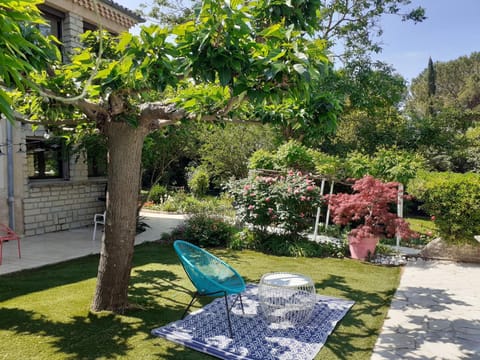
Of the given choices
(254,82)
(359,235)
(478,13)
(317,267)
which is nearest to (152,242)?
(317,267)

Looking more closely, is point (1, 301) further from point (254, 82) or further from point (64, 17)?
point (64, 17)

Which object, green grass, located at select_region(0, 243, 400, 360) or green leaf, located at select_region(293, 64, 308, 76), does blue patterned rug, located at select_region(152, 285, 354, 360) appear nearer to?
green grass, located at select_region(0, 243, 400, 360)

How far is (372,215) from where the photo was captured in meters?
7.28

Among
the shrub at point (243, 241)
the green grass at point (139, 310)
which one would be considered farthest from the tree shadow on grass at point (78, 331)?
the shrub at point (243, 241)

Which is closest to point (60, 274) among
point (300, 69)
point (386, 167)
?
point (300, 69)

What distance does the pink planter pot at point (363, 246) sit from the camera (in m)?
7.27

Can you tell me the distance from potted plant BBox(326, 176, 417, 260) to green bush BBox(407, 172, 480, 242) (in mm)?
615

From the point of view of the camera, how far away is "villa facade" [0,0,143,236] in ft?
28.6

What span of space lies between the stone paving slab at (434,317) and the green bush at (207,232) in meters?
3.89

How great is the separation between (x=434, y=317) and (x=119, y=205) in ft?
13.0

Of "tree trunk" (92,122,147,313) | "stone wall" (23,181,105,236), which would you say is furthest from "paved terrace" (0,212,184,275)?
"tree trunk" (92,122,147,313)

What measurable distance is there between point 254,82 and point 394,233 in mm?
5254

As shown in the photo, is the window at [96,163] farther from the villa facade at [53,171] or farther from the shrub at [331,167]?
the shrub at [331,167]

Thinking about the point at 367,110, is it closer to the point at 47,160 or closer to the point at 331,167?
the point at 331,167
